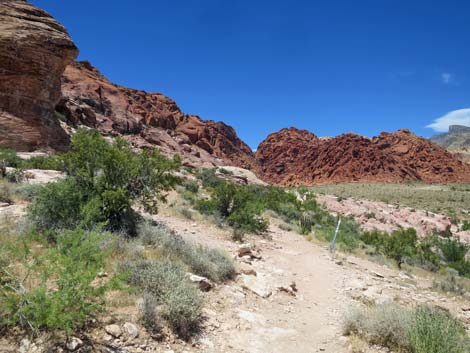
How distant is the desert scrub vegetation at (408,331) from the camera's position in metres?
3.58

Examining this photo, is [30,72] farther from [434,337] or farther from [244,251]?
[434,337]

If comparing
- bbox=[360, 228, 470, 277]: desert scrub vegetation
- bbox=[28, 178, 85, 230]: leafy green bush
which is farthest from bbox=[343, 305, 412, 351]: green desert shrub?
bbox=[360, 228, 470, 277]: desert scrub vegetation

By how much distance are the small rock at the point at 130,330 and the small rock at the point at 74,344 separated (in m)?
0.51

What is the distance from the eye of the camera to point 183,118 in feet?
217

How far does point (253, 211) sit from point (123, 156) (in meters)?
5.78

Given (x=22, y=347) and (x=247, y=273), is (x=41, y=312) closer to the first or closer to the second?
(x=22, y=347)

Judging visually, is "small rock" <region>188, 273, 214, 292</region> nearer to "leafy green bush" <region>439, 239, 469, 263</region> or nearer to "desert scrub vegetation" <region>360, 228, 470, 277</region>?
"desert scrub vegetation" <region>360, 228, 470, 277</region>

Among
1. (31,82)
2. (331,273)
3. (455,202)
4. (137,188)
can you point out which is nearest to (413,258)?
(331,273)

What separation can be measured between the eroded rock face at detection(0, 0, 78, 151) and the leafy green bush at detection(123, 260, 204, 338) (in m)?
17.4

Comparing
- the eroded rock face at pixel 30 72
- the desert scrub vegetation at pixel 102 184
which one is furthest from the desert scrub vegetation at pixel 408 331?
the eroded rock face at pixel 30 72

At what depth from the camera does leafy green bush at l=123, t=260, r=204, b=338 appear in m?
3.88

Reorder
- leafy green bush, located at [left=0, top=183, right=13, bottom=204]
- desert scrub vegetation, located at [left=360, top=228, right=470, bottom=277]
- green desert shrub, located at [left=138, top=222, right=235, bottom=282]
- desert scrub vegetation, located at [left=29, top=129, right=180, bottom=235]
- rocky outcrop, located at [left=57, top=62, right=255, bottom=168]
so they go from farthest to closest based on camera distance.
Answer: rocky outcrop, located at [left=57, top=62, right=255, bottom=168], desert scrub vegetation, located at [left=360, top=228, right=470, bottom=277], leafy green bush, located at [left=0, top=183, right=13, bottom=204], desert scrub vegetation, located at [left=29, top=129, right=180, bottom=235], green desert shrub, located at [left=138, top=222, right=235, bottom=282]

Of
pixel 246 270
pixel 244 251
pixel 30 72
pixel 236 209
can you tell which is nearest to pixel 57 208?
pixel 246 270

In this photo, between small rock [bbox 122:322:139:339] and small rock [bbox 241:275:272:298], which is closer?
small rock [bbox 122:322:139:339]
